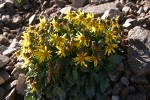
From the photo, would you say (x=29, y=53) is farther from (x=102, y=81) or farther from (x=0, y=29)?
(x=0, y=29)

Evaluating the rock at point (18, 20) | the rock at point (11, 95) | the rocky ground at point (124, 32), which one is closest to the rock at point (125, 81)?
the rocky ground at point (124, 32)

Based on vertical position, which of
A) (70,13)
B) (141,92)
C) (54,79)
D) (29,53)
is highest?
(70,13)

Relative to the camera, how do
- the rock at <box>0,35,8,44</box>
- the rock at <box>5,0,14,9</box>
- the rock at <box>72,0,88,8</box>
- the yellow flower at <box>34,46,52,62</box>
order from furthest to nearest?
1. the rock at <box>5,0,14,9</box>
2. the rock at <box>72,0,88,8</box>
3. the rock at <box>0,35,8,44</box>
4. the yellow flower at <box>34,46,52,62</box>

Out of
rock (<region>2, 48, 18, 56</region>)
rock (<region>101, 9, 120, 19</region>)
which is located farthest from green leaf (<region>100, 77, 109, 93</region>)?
rock (<region>2, 48, 18, 56</region>)

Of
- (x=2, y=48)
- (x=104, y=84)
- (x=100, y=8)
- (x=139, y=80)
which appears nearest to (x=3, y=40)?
(x=2, y=48)

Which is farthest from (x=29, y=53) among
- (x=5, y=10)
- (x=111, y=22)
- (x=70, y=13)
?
(x=5, y=10)

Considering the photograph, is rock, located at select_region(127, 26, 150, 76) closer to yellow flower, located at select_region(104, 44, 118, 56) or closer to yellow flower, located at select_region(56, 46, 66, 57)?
yellow flower, located at select_region(104, 44, 118, 56)
